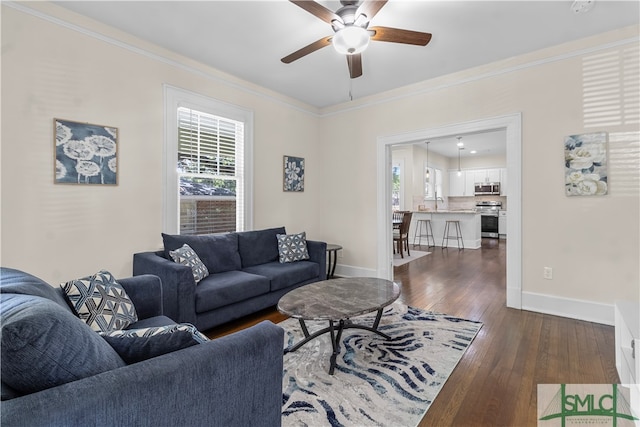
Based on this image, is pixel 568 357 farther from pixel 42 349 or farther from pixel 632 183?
pixel 42 349

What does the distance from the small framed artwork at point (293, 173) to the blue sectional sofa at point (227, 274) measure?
0.87 meters

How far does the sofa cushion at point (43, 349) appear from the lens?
78 centimetres

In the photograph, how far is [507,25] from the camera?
2.86 m

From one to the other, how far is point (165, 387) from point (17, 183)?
2.54 m

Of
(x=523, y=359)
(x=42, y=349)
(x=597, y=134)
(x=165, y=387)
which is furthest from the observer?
(x=597, y=134)

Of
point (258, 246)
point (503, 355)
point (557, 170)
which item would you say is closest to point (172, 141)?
point (258, 246)

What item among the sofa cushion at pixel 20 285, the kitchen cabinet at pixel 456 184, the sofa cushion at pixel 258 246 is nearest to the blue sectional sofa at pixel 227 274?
the sofa cushion at pixel 258 246

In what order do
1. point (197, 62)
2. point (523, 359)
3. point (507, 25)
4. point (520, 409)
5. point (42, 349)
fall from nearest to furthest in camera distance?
point (42, 349)
point (520, 409)
point (523, 359)
point (507, 25)
point (197, 62)

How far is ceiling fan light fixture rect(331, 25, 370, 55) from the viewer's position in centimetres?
219

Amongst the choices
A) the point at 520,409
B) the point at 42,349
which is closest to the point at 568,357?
the point at 520,409

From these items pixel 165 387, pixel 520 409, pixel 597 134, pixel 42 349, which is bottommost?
pixel 520 409

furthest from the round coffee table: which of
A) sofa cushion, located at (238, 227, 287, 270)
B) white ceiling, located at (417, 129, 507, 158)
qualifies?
white ceiling, located at (417, 129, 507, 158)

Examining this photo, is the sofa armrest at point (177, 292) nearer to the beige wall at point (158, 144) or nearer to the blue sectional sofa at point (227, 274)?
the blue sectional sofa at point (227, 274)

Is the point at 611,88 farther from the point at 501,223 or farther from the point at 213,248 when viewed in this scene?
the point at 501,223
